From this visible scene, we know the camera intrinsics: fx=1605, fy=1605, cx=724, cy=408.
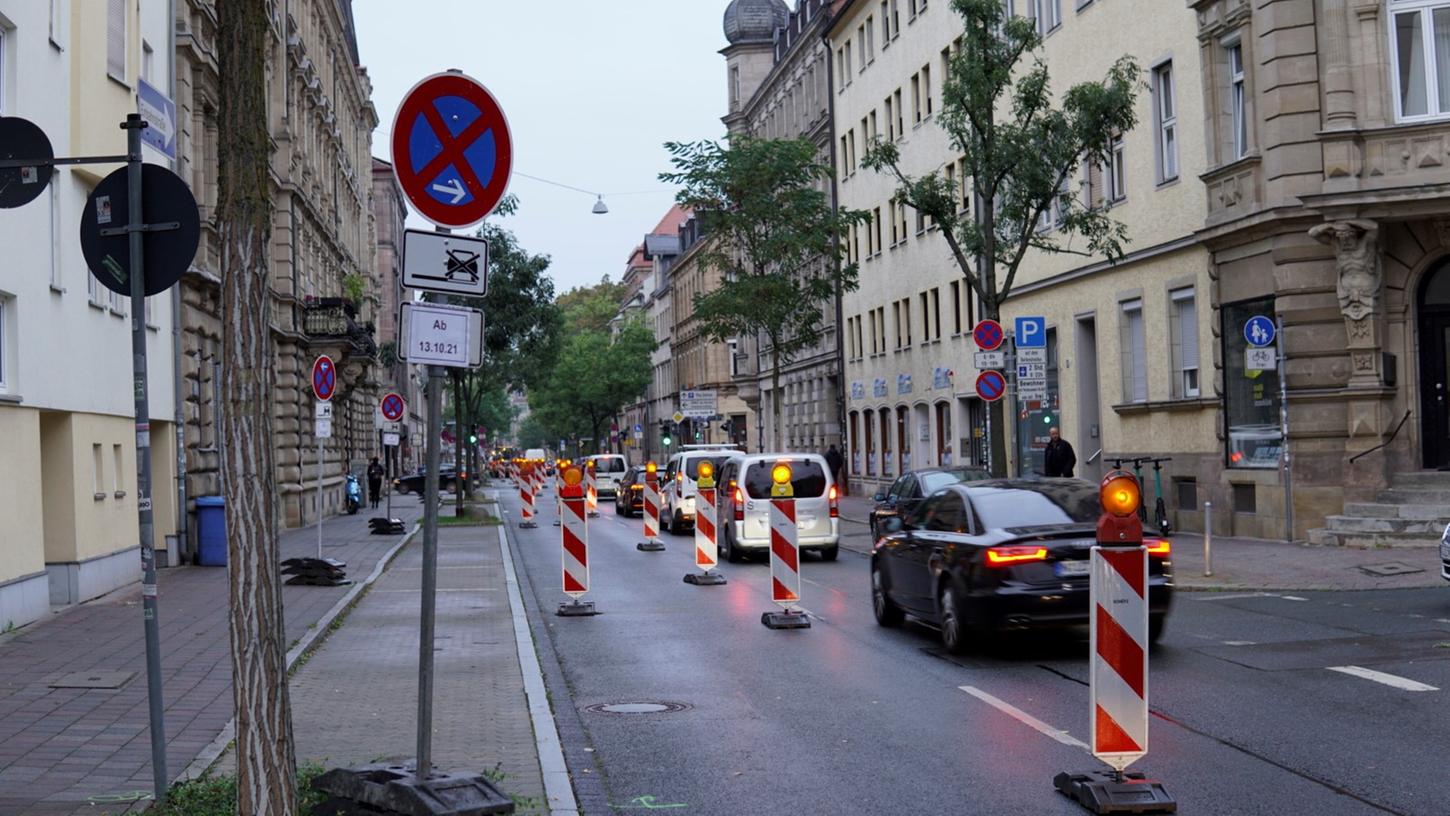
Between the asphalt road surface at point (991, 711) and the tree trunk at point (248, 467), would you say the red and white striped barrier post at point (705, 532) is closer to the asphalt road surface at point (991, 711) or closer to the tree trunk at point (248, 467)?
the asphalt road surface at point (991, 711)

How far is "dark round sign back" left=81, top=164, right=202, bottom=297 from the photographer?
7.15 m

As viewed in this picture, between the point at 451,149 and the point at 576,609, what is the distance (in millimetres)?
10601

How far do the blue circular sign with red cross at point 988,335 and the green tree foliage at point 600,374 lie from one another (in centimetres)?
8549

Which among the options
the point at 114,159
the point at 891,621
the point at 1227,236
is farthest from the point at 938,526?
the point at 1227,236

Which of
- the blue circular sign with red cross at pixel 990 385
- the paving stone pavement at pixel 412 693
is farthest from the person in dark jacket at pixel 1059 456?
the paving stone pavement at pixel 412 693

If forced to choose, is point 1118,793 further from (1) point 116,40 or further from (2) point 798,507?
(2) point 798,507

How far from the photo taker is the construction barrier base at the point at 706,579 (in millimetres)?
20703

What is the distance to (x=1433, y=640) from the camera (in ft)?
41.9

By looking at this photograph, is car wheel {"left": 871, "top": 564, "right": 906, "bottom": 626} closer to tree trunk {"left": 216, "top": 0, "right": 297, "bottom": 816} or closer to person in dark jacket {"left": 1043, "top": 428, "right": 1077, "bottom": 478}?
tree trunk {"left": 216, "top": 0, "right": 297, "bottom": 816}

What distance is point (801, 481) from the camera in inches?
1001

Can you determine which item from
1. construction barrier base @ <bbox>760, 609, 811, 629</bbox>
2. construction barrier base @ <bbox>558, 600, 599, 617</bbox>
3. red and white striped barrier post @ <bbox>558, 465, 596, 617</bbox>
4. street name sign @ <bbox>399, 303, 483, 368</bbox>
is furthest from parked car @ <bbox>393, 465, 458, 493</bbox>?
street name sign @ <bbox>399, 303, 483, 368</bbox>

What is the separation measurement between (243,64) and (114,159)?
1529 mm

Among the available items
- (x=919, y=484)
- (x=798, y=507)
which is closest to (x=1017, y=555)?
(x=919, y=484)

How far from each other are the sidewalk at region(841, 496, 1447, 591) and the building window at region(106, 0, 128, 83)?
14.6m
